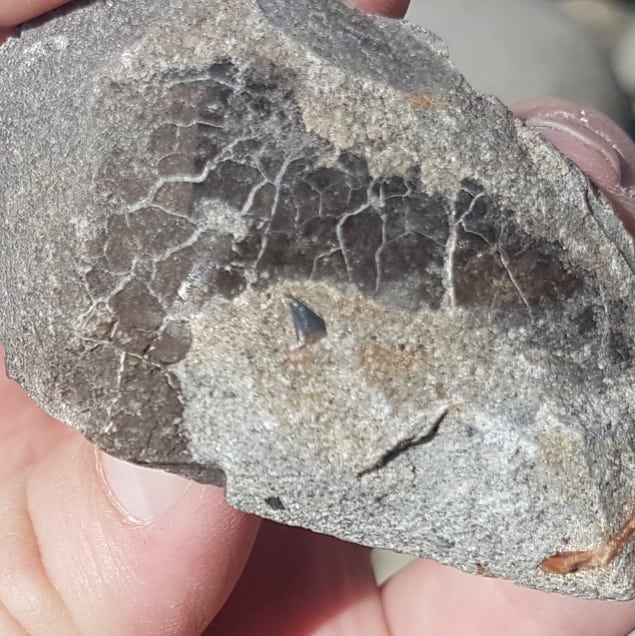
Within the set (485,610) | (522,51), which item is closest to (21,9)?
(485,610)

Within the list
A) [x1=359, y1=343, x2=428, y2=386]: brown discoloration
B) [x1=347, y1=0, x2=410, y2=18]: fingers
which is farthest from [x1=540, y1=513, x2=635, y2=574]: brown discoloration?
[x1=347, y1=0, x2=410, y2=18]: fingers

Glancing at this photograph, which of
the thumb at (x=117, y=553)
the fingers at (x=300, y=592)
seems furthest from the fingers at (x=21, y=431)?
the fingers at (x=300, y=592)

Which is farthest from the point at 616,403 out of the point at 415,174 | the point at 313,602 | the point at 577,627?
the point at 313,602

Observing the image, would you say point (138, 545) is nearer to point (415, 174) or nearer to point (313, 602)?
point (313, 602)

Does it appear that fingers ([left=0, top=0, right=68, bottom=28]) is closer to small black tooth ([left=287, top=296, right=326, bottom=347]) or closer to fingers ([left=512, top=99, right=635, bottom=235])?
small black tooth ([left=287, top=296, right=326, bottom=347])

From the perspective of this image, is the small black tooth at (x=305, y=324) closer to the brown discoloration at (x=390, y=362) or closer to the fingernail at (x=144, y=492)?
the brown discoloration at (x=390, y=362)

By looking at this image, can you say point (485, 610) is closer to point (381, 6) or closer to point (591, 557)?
point (591, 557)
